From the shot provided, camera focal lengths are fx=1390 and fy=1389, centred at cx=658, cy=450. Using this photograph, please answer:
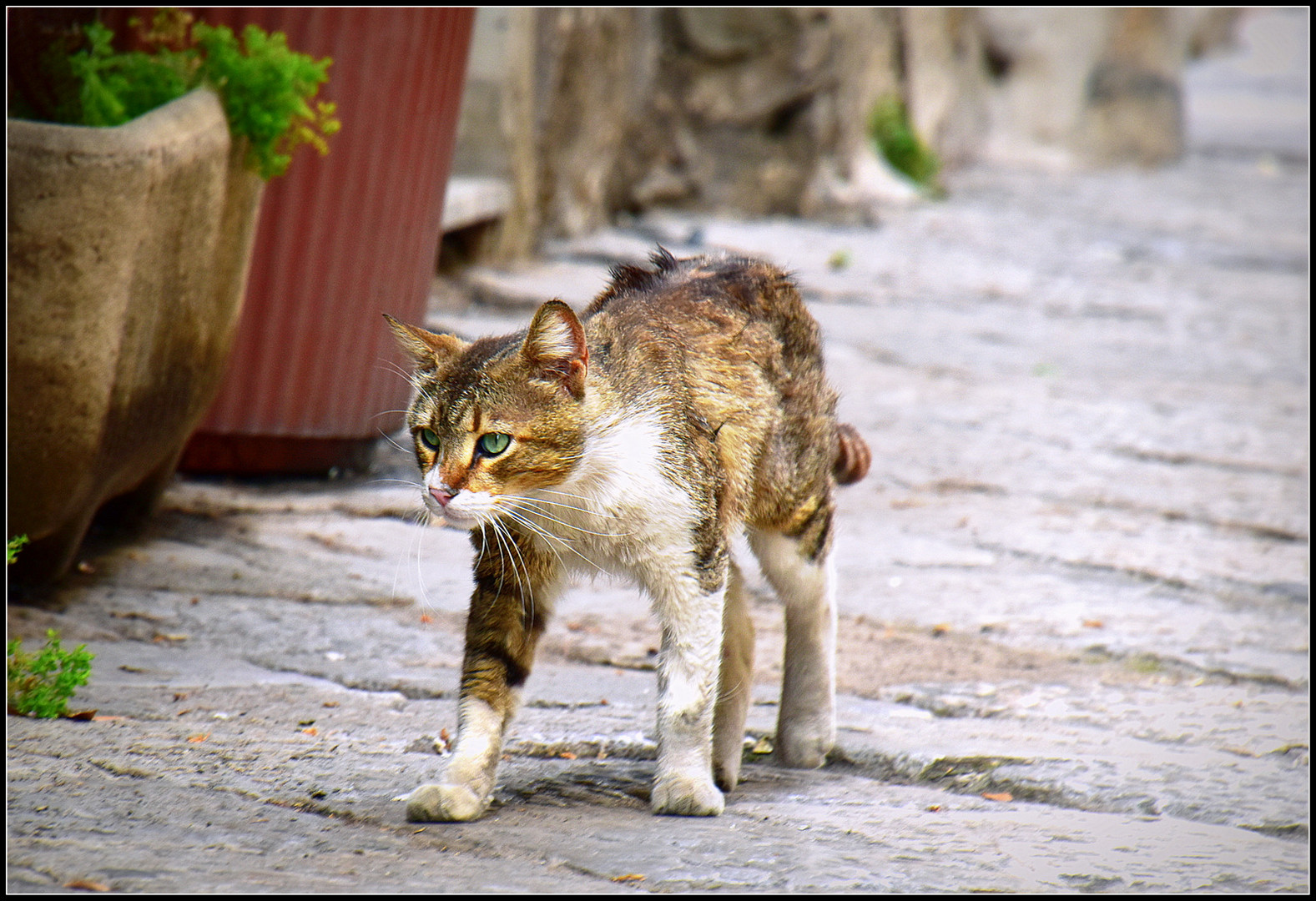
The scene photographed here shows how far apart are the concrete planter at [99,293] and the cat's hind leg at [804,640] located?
4.60 feet

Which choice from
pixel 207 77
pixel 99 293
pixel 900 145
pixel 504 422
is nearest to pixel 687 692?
pixel 504 422

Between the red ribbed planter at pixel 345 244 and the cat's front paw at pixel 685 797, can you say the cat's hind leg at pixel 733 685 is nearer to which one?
the cat's front paw at pixel 685 797

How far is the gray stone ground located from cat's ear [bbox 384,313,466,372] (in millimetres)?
708

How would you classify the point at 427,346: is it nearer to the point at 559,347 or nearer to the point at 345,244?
the point at 559,347

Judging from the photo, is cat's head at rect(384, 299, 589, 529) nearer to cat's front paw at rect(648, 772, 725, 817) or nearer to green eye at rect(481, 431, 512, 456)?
green eye at rect(481, 431, 512, 456)

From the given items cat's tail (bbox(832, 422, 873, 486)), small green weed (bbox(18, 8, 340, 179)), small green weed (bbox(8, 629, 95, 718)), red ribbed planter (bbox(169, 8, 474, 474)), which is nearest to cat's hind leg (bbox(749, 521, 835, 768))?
cat's tail (bbox(832, 422, 873, 486))

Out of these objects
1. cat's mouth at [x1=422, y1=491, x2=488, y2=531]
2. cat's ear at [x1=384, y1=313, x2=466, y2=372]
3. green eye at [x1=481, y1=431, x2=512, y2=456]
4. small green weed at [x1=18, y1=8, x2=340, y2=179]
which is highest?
small green weed at [x1=18, y1=8, x2=340, y2=179]

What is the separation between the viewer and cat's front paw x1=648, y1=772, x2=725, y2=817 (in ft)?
7.41

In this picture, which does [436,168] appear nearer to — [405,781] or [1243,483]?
[405,781]

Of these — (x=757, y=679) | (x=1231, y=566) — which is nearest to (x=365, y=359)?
(x=757, y=679)

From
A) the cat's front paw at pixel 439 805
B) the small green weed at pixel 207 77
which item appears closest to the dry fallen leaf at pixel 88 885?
the cat's front paw at pixel 439 805

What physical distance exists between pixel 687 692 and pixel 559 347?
1.99 feet

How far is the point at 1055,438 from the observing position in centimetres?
538

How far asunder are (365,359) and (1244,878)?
289 centimetres
